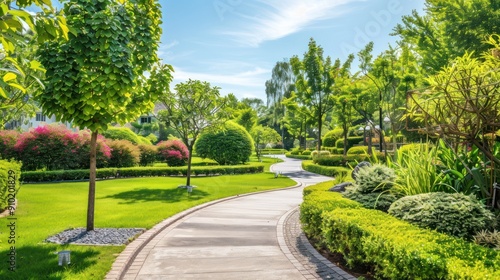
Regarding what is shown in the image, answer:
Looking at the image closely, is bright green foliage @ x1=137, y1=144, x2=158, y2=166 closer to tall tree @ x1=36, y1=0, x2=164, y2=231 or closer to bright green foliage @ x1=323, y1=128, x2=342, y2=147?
tall tree @ x1=36, y1=0, x2=164, y2=231

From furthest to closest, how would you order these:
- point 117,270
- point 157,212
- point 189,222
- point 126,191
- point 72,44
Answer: point 126,191
point 157,212
point 189,222
point 72,44
point 117,270

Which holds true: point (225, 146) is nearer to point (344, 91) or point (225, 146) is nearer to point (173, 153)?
point (173, 153)

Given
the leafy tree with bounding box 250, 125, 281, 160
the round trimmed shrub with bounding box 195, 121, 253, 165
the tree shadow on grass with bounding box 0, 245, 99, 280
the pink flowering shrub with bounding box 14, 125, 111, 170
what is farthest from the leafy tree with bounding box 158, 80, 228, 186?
the leafy tree with bounding box 250, 125, 281, 160

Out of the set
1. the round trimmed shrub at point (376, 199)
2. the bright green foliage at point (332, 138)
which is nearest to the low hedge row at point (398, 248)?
the round trimmed shrub at point (376, 199)

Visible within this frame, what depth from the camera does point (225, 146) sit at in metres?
29.2

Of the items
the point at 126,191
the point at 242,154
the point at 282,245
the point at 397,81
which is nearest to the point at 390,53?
the point at 397,81

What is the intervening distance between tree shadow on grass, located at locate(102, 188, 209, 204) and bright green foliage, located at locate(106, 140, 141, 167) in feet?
32.1

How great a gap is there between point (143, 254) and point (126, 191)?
9655 millimetres

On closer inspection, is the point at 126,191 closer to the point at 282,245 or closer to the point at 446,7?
the point at 282,245

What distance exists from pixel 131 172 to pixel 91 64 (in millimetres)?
17144

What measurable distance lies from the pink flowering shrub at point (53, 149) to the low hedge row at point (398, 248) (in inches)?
772

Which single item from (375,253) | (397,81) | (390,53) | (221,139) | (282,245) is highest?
(390,53)

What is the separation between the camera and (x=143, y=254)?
6.55 m

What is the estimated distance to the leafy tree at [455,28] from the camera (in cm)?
1477
